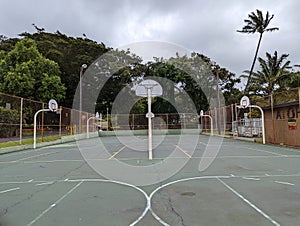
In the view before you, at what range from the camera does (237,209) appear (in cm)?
371

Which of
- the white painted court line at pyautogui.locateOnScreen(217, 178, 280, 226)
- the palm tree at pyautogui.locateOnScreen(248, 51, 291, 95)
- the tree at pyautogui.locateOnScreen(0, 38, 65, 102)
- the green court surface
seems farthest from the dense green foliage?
the palm tree at pyautogui.locateOnScreen(248, 51, 291, 95)

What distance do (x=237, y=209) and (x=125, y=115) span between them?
28.2 meters

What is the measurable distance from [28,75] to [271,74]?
24383 mm

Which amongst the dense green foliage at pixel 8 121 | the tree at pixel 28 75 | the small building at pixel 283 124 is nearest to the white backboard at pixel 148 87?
the dense green foliage at pixel 8 121

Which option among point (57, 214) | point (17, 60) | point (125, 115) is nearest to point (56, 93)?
point (17, 60)

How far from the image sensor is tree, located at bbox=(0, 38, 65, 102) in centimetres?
2097

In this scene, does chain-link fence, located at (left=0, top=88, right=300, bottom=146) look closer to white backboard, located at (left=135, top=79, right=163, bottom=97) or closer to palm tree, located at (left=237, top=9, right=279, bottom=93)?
white backboard, located at (left=135, top=79, right=163, bottom=97)

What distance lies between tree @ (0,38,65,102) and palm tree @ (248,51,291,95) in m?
21.3

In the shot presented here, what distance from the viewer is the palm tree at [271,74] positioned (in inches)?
1076

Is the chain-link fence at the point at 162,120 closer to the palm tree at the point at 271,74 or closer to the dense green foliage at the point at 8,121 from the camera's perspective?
the dense green foliage at the point at 8,121

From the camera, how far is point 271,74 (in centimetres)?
2803

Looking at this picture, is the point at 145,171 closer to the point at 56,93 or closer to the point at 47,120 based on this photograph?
the point at 47,120

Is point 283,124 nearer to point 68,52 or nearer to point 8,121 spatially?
point 8,121

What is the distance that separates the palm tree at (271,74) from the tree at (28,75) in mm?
21336
